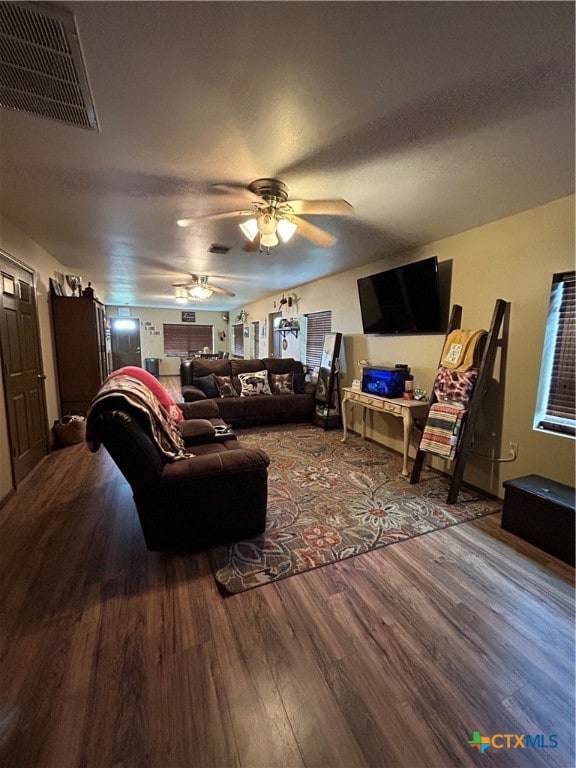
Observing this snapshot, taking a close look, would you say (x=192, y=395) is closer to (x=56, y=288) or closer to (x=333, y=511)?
(x=56, y=288)

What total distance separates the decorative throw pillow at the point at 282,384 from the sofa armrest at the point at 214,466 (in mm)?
3057

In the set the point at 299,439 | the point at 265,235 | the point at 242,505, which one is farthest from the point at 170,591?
the point at 299,439

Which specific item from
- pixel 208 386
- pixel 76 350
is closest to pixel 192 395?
pixel 208 386

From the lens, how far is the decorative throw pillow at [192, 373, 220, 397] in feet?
15.7

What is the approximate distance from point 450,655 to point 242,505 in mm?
1251

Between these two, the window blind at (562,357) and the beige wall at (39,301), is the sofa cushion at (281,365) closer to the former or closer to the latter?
the beige wall at (39,301)

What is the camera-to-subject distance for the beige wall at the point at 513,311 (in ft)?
7.26

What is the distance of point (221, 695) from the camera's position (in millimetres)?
1185

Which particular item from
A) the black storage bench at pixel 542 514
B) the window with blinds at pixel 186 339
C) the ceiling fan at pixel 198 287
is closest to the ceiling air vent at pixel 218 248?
the ceiling fan at pixel 198 287

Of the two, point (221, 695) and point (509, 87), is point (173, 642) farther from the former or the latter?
point (509, 87)

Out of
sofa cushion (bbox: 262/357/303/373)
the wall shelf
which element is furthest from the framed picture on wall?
the wall shelf

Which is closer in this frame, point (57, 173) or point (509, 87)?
point (509, 87)

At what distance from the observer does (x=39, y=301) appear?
343cm

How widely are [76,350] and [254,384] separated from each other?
241 centimetres
